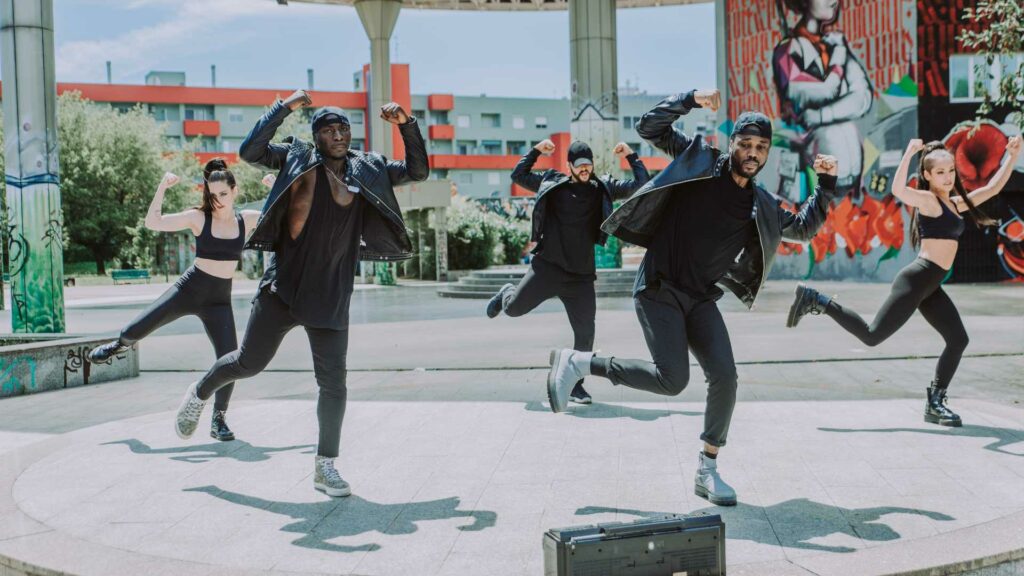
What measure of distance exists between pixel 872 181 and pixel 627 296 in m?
8.31

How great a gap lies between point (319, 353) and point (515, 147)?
287ft

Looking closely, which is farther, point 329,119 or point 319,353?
point 319,353

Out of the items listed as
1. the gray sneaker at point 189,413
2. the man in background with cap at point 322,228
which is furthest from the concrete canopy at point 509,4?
the man in background with cap at point 322,228

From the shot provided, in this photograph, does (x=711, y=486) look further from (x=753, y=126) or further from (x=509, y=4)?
(x=509, y=4)

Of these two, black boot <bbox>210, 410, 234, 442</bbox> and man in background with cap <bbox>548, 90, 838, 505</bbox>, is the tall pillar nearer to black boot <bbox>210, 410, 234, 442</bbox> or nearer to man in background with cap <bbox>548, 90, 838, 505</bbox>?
black boot <bbox>210, 410, 234, 442</bbox>

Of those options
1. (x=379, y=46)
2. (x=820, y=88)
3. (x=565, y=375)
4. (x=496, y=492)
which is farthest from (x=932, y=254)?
(x=379, y=46)

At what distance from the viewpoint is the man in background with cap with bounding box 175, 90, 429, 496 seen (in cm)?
479

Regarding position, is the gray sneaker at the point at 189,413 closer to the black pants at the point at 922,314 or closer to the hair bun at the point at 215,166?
the hair bun at the point at 215,166

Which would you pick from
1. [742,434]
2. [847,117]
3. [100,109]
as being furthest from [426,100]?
[742,434]

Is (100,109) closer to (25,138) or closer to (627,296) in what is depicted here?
(627,296)

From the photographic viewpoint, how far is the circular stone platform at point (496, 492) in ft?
12.9

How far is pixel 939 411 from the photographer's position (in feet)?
21.4

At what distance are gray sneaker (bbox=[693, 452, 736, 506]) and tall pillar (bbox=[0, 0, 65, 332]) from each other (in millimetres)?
10483

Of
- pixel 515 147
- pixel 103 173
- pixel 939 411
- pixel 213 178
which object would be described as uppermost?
pixel 515 147
